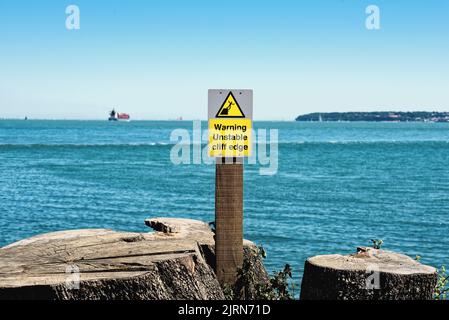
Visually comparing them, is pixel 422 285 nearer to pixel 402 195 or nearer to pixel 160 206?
pixel 160 206

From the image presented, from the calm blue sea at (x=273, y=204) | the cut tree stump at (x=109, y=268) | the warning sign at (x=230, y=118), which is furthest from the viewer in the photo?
the calm blue sea at (x=273, y=204)

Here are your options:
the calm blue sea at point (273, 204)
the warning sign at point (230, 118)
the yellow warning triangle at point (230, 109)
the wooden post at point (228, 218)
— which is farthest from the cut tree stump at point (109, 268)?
the calm blue sea at point (273, 204)

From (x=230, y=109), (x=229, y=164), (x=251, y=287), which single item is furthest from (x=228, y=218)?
(x=230, y=109)

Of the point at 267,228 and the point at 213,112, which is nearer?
the point at 213,112

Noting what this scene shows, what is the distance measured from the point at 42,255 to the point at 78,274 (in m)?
0.86

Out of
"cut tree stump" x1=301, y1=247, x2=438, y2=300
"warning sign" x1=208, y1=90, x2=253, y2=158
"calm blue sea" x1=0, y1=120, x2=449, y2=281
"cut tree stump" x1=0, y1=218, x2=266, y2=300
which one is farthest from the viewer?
"calm blue sea" x1=0, y1=120, x2=449, y2=281

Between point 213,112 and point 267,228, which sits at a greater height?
point 213,112

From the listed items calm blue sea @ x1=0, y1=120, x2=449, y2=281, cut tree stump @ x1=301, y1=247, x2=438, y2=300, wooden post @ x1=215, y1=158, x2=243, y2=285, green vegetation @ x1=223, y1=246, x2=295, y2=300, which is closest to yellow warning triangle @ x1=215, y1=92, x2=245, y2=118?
wooden post @ x1=215, y1=158, x2=243, y2=285

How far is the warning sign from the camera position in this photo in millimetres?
7496

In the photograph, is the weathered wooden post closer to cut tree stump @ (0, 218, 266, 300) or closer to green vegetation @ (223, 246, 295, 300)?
green vegetation @ (223, 246, 295, 300)

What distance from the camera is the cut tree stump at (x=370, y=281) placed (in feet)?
22.1

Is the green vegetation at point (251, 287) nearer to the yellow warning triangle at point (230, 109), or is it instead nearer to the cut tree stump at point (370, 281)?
the cut tree stump at point (370, 281)
